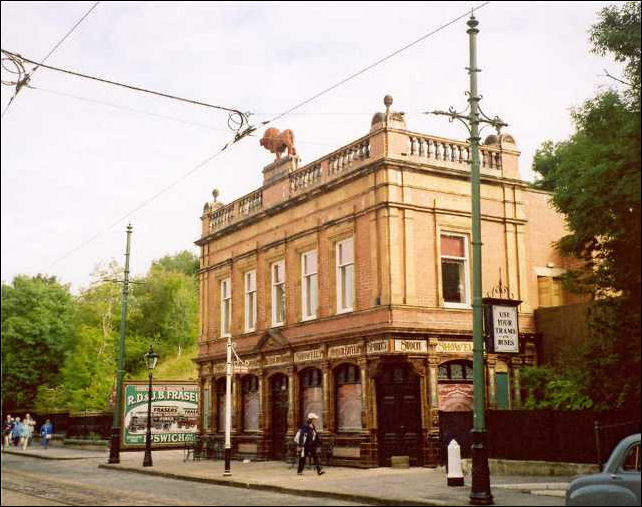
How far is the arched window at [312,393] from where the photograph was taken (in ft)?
88.1

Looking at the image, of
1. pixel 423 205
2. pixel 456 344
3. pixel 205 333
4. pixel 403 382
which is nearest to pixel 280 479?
pixel 403 382

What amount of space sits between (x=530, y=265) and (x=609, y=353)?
12.9 meters

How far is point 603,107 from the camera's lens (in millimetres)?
16203

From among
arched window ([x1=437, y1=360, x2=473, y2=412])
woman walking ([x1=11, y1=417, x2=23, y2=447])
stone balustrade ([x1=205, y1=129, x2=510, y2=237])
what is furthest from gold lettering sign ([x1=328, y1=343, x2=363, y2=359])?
woman walking ([x1=11, y1=417, x2=23, y2=447])

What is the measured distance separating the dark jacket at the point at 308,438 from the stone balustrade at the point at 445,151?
9049 millimetres

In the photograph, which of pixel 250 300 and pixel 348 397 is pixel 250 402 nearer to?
pixel 250 300

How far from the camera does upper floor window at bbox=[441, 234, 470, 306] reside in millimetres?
25453

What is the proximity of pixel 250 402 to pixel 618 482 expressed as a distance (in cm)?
2210

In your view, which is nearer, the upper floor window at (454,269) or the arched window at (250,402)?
the upper floor window at (454,269)

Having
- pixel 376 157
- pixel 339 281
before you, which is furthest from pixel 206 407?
pixel 376 157

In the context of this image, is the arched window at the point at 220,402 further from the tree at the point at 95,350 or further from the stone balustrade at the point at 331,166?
the tree at the point at 95,350

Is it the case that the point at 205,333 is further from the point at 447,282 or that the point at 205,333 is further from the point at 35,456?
the point at 447,282

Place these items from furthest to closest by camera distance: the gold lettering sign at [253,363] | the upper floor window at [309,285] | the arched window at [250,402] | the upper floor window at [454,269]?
the arched window at [250,402] < the gold lettering sign at [253,363] < the upper floor window at [309,285] < the upper floor window at [454,269]

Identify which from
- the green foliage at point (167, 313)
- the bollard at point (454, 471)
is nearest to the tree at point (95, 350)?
the green foliage at point (167, 313)
